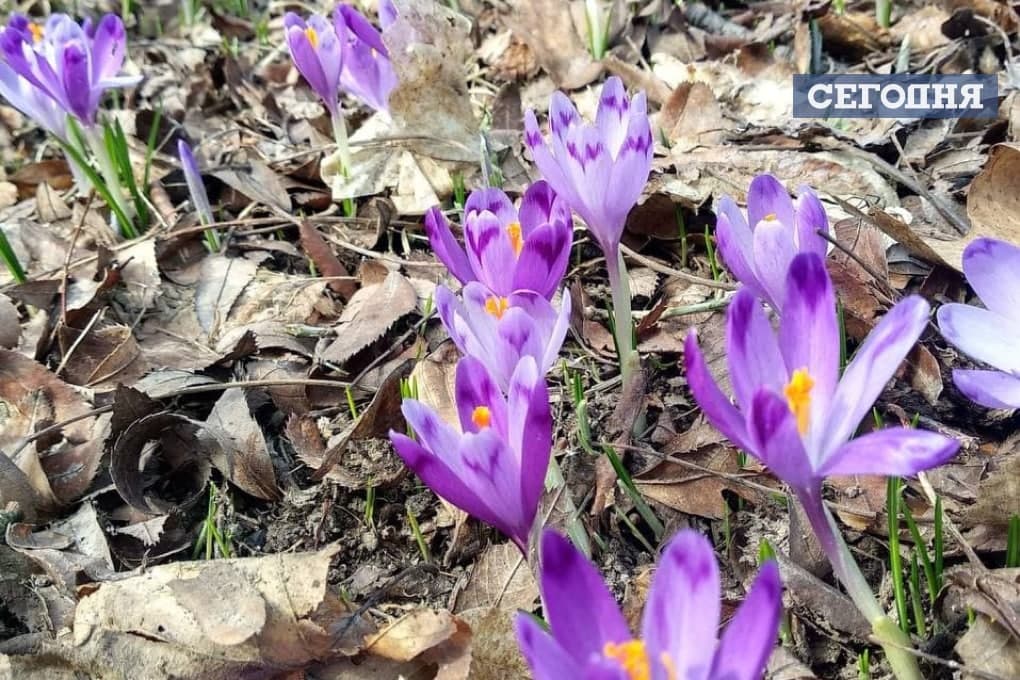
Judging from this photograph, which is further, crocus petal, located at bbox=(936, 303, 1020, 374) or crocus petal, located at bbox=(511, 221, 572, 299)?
crocus petal, located at bbox=(511, 221, 572, 299)

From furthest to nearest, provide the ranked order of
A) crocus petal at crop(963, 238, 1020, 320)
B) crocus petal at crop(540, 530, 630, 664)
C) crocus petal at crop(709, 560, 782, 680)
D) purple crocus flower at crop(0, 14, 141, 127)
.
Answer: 1. purple crocus flower at crop(0, 14, 141, 127)
2. crocus petal at crop(963, 238, 1020, 320)
3. crocus petal at crop(540, 530, 630, 664)
4. crocus petal at crop(709, 560, 782, 680)

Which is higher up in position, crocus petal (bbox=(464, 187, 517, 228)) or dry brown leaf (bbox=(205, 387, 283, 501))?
crocus petal (bbox=(464, 187, 517, 228))

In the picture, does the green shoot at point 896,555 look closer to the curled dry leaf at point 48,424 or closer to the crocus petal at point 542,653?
the crocus petal at point 542,653

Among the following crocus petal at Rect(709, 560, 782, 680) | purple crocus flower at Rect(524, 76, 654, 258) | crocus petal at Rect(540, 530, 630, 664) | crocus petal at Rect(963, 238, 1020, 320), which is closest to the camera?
crocus petal at Rect(709, 560, 782, 680)

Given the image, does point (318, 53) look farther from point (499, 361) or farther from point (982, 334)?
point (982, 334)

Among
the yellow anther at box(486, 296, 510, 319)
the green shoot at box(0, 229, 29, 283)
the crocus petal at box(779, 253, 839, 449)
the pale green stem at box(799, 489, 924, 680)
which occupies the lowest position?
the green shoot at box(0, 229, 29, 283)

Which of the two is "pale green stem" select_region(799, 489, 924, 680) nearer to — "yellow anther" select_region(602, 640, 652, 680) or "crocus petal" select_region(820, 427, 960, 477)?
"crocus petal" select_region(820, 427, 960, 477)

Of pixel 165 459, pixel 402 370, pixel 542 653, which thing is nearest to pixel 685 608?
pixel 542 653

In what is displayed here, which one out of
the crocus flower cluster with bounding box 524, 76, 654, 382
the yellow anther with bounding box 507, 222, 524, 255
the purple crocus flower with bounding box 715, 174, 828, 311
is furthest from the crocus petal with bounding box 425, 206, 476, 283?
the purple crocus flower with bounding box 715, 174, 828, 311
